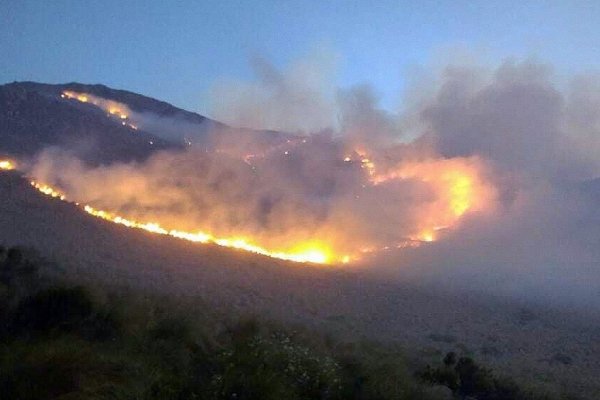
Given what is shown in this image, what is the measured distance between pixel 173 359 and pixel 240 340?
1.77 metres

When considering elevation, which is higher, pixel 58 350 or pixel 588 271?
pixel 588 271

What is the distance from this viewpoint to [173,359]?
10320 mm

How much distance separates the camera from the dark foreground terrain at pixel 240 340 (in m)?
9.23

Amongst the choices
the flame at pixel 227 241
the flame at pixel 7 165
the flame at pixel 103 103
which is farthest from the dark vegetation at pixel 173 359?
the flame at pixel 103 103

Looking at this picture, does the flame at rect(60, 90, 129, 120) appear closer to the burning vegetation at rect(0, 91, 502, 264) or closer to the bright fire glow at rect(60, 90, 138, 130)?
the bright fire glow at rect(60, 90, 138, 130)

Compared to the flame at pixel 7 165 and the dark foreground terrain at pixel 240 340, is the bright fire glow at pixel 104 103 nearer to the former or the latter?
the flame at pixel 7 165

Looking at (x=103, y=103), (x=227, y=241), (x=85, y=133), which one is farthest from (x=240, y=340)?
(x=103, y=103)

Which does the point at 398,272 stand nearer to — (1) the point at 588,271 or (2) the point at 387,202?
(2) the point at 387,202

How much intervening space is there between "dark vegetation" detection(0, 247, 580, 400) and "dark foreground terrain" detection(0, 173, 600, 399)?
2 cm

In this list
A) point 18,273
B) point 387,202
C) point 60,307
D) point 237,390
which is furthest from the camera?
point 387,202

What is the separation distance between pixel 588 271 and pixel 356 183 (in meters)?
17.6

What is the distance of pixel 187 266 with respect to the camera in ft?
95.1

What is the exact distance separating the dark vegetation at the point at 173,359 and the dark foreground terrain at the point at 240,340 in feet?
0.08

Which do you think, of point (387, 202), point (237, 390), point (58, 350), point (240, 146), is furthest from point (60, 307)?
point (240, 146)
